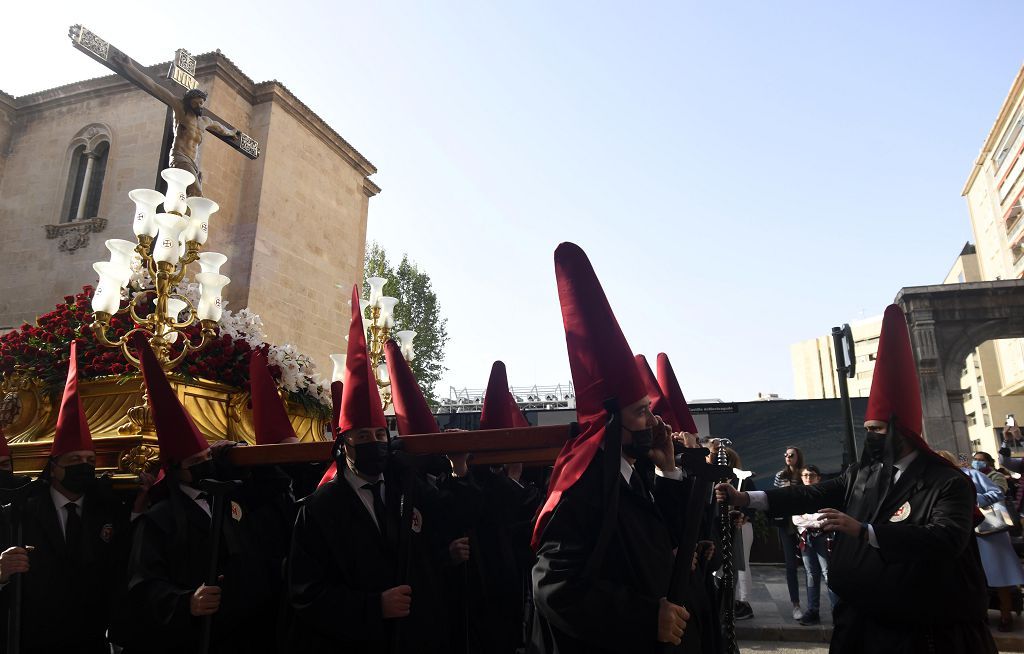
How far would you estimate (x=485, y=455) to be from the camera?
10.5 feet

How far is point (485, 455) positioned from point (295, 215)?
13983 millimetres

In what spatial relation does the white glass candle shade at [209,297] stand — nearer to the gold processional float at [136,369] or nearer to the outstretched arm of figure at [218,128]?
the gold processional float at [136,369]

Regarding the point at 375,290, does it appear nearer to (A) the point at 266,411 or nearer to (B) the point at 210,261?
(B) the point at 210,261

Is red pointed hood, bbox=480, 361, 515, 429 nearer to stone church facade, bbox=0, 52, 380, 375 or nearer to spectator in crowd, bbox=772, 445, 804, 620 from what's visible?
spectator in crowd, bbox=772, 445, 804, 620

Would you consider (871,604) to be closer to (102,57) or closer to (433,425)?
(433,425)

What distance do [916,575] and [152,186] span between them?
14722 millimetres

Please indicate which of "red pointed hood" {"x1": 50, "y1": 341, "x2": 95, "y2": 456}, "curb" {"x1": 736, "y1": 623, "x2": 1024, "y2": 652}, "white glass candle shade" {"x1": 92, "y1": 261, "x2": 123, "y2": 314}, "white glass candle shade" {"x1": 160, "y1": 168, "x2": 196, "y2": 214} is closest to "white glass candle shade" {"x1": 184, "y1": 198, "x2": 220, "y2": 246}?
"white glass candle shade" {"x1": 160, "y1": 168, "x2": 196, "y2": 214}

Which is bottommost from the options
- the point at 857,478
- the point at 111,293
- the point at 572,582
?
the point at 572,582

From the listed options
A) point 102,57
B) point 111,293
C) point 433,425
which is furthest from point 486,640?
point 102,57

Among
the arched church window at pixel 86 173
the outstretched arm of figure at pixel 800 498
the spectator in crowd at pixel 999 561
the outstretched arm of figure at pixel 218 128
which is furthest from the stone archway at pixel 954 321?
the arched church window at pixel 86 173

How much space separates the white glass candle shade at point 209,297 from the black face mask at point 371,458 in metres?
3.37

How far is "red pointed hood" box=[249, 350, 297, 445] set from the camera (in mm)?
4551

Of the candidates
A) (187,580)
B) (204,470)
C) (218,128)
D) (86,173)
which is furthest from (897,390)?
(86,173)

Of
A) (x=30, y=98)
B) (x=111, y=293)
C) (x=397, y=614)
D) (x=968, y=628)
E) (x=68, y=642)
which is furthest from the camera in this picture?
(x=30, y=98)
